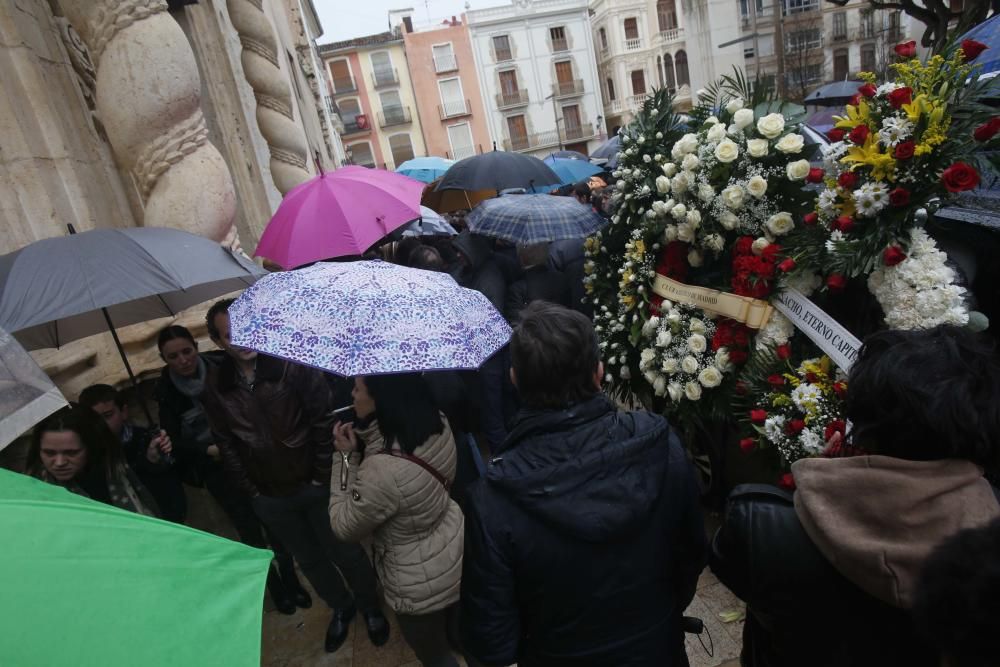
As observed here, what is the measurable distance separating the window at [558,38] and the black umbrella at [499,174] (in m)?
38.0

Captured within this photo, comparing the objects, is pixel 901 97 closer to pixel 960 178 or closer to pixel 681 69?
pixel 960 178

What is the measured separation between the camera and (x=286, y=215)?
11.5ft

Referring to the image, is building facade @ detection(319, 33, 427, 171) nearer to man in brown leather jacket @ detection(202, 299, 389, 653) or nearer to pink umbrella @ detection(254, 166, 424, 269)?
pink umbrella @ detection(254, 166, 424, 269)

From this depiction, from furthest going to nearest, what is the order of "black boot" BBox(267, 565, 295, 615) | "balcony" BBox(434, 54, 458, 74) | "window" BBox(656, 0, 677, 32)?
"balcony" BBox(434, 54, 458, 74), "window" BBox(656, 0, 677, 32), "black boot" BBox(267, 565, 295, 615)

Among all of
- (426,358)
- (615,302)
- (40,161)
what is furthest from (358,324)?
(40,161)

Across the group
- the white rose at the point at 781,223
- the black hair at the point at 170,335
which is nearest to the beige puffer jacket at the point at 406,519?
the black hair at the point at 170,335

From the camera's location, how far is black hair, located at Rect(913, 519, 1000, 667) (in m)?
0.78

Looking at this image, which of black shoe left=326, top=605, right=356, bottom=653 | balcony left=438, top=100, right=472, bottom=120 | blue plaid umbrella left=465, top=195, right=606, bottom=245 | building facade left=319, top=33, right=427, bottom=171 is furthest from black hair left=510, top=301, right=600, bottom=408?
balcony left=438, top=100, right=472, bottom=120

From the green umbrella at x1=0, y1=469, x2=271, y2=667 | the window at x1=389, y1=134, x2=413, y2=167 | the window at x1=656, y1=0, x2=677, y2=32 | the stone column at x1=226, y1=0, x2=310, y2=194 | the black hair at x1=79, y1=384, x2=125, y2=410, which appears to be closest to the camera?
the green umbrella at x1=0, y1=469, x2=271, y2=667

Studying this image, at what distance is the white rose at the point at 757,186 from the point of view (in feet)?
6.91

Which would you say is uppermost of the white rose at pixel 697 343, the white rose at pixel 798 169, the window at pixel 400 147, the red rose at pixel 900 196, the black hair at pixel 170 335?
the window at pixel 400 147

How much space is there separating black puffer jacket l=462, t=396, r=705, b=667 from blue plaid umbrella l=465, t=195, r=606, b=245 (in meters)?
2.08

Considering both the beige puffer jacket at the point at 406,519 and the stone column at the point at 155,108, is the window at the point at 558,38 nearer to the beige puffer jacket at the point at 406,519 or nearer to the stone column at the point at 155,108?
the stone column at the point at 155,108

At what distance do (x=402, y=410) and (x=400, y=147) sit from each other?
41567mm
